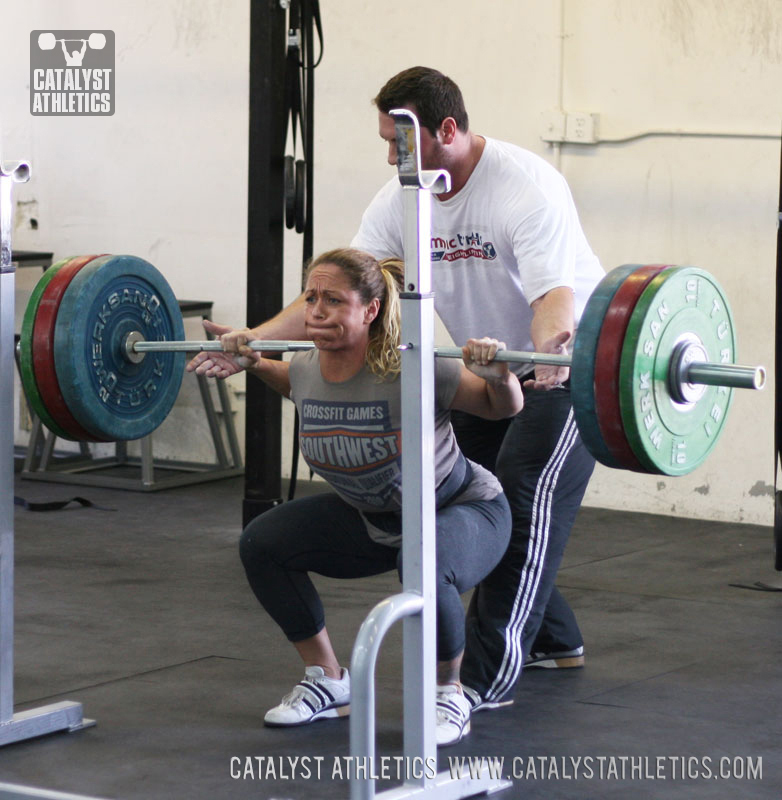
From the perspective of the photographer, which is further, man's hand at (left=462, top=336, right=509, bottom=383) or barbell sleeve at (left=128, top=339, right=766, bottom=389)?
man's hand at (left=462, top=336, right=509, bottom=383)

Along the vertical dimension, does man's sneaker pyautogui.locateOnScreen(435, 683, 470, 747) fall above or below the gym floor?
above

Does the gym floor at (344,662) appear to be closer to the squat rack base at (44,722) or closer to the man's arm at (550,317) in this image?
the squat rack base at (44,722)

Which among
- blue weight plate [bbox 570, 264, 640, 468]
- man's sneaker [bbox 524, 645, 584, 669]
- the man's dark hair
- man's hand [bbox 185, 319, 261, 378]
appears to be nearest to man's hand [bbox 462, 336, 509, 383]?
blue weight plate [bbox 570, 264, 640, 468]

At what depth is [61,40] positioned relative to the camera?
6000 millimetres

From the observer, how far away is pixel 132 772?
2.52 m

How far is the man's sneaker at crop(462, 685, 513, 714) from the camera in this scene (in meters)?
2.80

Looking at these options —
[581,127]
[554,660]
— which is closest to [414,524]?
[554,660]

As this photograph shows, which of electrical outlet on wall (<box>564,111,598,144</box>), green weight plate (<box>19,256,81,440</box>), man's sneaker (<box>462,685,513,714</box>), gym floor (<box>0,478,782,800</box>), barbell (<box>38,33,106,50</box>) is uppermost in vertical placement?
barbell (<box>38,33,106,50</box>)

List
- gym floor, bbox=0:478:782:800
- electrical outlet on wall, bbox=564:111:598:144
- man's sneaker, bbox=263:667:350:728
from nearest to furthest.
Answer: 1. gym floor, bbox=0:478:782:800
2. man's sneaker, bbox=263:667:350:728
3. electrical outlet on wall, bbox=564:111:598:144

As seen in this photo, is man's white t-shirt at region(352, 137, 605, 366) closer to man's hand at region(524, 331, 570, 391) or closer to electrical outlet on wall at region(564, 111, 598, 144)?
man's hand at region(524, 331, 570, 391)

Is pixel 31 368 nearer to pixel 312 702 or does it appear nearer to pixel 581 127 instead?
pixel 312 702

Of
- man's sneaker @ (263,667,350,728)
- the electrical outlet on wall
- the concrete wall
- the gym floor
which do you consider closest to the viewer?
the gym floor

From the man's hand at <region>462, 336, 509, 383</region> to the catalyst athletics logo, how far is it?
158 inches

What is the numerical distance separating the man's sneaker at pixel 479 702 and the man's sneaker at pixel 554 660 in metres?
0.26
